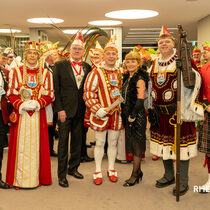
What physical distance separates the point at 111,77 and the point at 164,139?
0.89m

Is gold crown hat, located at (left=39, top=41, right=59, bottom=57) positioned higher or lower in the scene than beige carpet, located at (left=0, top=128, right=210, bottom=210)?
higher

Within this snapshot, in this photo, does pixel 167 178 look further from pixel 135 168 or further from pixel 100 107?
pixel 100 107

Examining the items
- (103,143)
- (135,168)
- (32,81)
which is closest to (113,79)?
(103,143)

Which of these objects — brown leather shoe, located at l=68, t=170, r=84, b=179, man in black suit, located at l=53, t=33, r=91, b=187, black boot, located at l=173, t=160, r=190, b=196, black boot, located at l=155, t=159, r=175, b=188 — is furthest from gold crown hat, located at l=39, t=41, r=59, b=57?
black boot, located at l=173, t=160, r=190, b=196

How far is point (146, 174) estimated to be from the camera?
378cm

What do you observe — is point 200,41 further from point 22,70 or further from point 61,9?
point 22,70

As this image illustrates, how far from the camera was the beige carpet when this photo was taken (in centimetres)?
284

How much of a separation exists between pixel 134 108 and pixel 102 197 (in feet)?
3.19

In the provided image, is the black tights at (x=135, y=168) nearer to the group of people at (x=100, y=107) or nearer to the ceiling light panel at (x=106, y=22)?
the group of people at (x=100, y=107)

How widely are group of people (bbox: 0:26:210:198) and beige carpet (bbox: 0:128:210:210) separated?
0.33 ft

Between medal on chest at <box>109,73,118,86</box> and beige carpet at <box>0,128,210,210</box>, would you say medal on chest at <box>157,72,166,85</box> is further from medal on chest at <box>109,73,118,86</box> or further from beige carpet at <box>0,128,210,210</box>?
beige carpet at <box>0,128,210,210</box>

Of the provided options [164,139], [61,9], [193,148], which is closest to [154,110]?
[164,139]

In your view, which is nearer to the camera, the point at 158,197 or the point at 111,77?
the point at 158,197

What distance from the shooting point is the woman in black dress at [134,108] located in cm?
318
